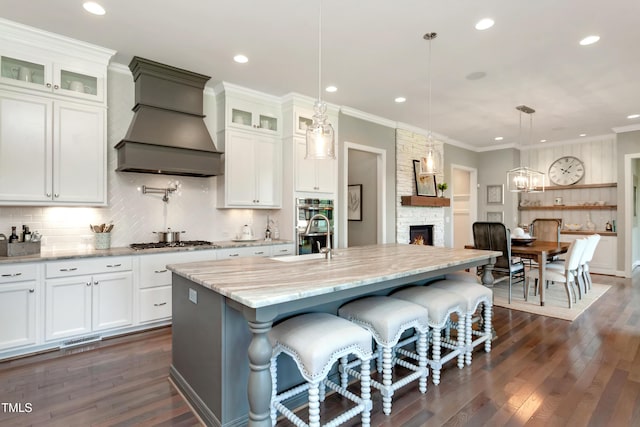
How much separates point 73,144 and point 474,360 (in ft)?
14.0

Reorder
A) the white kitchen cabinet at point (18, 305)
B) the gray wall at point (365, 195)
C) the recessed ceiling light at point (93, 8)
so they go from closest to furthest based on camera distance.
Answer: the recessed ceiling light at point (93, 8), the white kitchen cabinet at point (18, 305), the gray wall at point (365, 195)

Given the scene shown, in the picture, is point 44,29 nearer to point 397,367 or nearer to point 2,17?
point 2,17

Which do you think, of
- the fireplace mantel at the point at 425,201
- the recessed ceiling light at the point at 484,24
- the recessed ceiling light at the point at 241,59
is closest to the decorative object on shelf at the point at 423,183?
the fireplace mantel at the point at 425,201

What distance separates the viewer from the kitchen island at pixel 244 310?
1.65 meters

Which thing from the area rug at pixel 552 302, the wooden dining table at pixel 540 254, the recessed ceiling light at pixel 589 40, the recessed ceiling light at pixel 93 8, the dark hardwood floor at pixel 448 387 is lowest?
the dark hardwood floor at pixel 448 387

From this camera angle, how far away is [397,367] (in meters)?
2.76

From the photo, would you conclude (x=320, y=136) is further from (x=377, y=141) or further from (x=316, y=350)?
(x=377, y=141)

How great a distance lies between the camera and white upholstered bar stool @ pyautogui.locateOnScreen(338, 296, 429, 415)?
6.86 ft

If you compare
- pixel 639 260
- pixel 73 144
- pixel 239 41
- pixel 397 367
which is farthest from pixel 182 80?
pixel 639 260

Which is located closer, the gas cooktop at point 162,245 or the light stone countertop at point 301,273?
the light stone countertop at point 301,273

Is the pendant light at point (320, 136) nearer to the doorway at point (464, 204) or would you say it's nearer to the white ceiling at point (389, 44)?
the white ceiling at point (389, 44)

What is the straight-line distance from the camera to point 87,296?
10.5 feet

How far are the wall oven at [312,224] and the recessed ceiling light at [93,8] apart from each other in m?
2.93

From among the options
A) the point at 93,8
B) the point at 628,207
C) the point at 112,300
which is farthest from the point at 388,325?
the point at 628,207
